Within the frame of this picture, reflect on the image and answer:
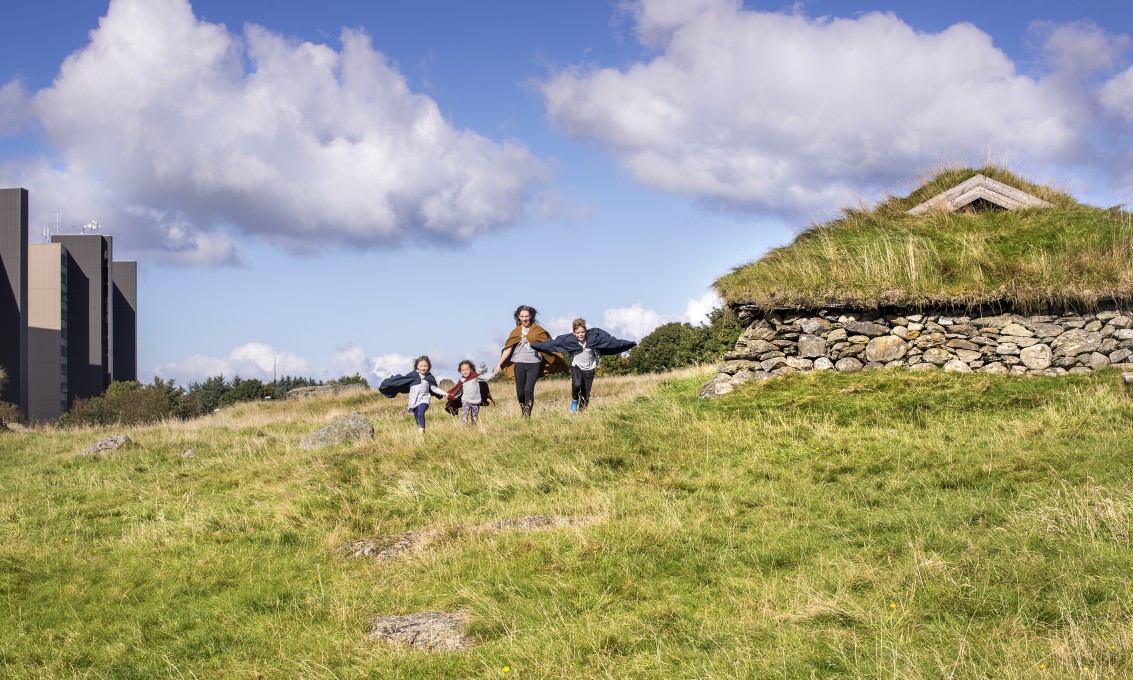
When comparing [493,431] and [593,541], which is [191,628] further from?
[493,431]

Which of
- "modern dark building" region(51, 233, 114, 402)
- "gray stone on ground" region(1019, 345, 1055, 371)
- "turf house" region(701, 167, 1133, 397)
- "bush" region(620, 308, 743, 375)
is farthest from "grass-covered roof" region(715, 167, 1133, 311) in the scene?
"modern dark building" region(51, 233, 114, 402)

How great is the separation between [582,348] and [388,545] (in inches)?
331

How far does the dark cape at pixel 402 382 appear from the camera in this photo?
17000mm

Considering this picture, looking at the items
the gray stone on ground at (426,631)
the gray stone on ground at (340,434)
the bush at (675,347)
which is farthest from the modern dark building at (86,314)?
the gray stone on ground at (426,631)

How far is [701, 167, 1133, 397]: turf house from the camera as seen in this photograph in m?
16.8

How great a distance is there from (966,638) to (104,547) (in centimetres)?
927

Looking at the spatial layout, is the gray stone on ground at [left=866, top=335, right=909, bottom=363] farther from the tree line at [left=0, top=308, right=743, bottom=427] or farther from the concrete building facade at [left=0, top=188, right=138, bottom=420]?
the concrete building facade at [left=0, top=188, right=138, bottom=420]

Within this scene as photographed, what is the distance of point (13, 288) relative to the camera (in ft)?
236

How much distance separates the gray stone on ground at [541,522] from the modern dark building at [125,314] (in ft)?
331

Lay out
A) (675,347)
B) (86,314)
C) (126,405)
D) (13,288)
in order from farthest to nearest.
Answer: (86,314) < (13,288) < (126,405) < (675,347)

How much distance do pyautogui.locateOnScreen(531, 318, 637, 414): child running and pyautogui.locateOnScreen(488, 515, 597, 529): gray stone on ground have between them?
7.20m

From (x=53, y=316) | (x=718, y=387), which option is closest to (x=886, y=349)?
(x=718, y=387)

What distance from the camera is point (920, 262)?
17578 mm

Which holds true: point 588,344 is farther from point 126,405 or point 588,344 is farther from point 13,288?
point 13,288
